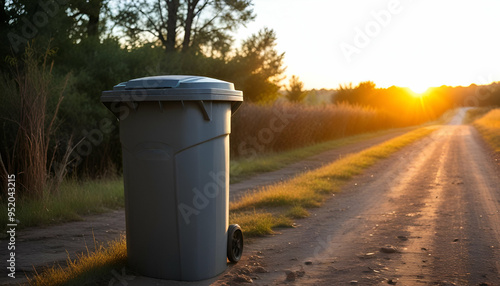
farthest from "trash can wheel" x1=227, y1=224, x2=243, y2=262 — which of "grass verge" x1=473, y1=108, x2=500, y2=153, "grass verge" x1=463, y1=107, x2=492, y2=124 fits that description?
"grass verge" x1=463, y1=107, x2=492, y2=124

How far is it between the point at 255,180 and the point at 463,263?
7431 mm

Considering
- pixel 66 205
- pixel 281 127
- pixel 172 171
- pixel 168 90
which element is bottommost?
pixel 66 205

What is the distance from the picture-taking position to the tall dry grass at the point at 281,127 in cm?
1669

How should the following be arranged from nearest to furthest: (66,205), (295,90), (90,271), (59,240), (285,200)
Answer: (90,271) < (59,240) < (66,205) < (285,200) < (295,90)

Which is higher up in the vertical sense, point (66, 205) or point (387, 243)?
point (66, 205)

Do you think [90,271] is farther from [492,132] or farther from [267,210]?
[492,132]

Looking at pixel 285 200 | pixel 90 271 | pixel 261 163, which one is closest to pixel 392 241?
pixel 285 200

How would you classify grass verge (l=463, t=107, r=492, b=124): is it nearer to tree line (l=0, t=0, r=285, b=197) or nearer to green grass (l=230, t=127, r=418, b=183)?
tree line (l=0, t=0, r=285, b=197)

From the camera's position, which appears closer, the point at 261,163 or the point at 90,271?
the point at 90,271

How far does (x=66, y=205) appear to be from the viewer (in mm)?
7375

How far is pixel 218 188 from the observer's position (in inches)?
168

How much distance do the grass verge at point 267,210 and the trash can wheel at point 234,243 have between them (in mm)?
963

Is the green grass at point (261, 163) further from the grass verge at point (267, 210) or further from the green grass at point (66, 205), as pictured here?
the green grass at point (66, 205)

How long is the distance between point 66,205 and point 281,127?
12490mm
